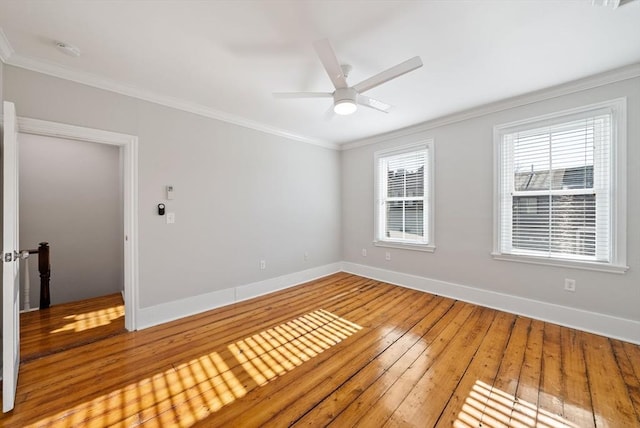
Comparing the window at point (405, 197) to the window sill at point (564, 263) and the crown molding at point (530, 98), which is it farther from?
the window sill at point (564, 263)

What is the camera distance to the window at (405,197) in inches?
157

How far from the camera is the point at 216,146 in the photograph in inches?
133

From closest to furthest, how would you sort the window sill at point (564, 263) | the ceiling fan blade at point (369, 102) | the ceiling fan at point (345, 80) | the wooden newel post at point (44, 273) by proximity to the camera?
the ceiling fan at point (345, 80) → the ceiling fan blade at point (369, 102) → the window sill at point (564, 263) → the wooden newel post at point (44, 273)

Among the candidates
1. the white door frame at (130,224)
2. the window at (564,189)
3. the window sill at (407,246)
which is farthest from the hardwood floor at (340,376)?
the window sill at (407,246)

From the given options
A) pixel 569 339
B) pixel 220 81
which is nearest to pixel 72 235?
pixel 220 81

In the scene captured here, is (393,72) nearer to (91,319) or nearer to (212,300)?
(212,300)

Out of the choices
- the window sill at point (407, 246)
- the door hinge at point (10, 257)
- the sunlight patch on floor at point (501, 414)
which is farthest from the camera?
the window sill at point (407, 246)

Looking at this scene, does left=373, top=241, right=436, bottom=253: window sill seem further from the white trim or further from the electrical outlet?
Result: the electrical outlet

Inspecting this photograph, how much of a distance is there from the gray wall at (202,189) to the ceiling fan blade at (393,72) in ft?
6.94

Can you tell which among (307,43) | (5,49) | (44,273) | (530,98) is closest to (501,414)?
(307,43)

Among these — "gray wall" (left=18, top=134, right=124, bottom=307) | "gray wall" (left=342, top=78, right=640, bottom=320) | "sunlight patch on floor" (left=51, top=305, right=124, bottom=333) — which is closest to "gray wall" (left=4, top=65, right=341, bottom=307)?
"sunlight patch on floor" (left=51, top=305, right=124, bottom=333)

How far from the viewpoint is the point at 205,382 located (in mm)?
1921

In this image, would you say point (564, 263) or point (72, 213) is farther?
point (72, 213)

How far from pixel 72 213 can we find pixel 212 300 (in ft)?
8.78
